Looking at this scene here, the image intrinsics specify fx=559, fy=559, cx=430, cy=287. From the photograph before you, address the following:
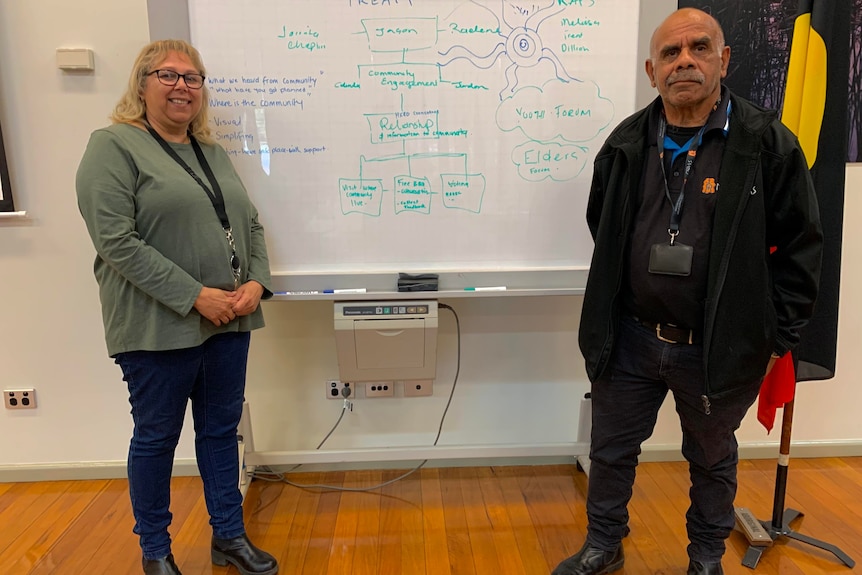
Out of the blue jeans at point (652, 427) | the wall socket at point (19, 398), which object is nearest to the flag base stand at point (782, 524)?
the blue jeans at point (652, 427)

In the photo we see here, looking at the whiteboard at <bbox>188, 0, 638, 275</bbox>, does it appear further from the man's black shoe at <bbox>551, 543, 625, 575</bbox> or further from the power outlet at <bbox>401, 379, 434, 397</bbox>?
the man's black shoe at <bbox>551, 543, 625, 575</bbox>

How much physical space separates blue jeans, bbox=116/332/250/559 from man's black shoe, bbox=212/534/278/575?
30 mm

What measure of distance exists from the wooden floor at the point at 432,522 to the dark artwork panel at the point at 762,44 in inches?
62.0

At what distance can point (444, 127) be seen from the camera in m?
1.94

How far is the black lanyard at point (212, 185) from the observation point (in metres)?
1.60

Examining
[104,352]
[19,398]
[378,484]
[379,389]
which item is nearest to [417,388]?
[379,389]

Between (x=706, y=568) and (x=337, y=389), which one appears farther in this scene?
(x=337, y=389)

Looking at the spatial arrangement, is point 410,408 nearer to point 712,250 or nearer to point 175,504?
point 175,504

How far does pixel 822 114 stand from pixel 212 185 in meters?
1.87

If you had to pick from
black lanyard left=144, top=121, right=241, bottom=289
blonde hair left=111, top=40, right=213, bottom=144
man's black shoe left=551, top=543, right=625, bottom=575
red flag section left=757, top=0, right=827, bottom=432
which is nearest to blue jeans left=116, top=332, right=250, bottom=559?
black lanyard left=144, top=121, right=241, bottom=289

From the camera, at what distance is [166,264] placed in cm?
151

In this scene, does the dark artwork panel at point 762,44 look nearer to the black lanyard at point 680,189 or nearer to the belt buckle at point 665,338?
the black lanyard at point 680,189

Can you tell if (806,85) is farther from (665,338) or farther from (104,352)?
(104,352)

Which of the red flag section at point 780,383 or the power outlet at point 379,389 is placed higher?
the red flag section at point 780,383
